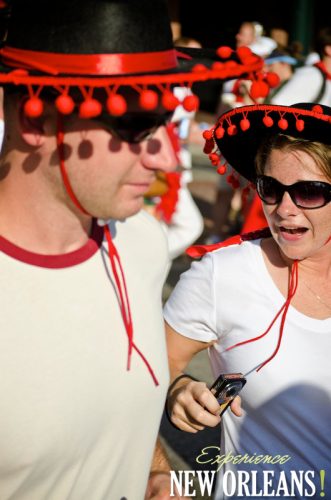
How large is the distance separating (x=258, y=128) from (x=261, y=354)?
805 millimetres

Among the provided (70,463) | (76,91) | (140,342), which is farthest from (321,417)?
(76,91)

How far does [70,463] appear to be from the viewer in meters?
1.92

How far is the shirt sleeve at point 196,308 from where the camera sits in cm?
272

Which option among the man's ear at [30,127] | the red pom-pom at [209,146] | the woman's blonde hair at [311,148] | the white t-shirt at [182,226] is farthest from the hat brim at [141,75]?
the white t-shirt at [182,226]

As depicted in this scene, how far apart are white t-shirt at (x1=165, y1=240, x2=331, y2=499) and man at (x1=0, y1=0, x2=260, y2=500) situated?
25.1 inches

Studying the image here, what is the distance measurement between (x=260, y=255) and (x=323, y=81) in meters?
3.42

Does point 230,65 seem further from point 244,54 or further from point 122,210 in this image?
point 122,210

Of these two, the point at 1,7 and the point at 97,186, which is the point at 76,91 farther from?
the point at 1,7

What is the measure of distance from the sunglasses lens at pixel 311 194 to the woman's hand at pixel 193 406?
2.35 ft

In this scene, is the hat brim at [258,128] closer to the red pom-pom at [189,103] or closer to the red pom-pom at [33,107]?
the red pom-pom at [189,103]

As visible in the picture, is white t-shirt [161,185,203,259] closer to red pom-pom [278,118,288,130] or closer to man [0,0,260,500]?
red pom-pom [278,118,288,130]

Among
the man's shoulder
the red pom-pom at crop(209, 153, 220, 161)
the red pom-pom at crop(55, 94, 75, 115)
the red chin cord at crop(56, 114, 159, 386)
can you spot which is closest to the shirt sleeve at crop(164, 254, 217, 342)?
the man's shoulder

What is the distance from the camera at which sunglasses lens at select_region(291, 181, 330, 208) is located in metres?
2.70

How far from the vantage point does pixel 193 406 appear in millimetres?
2408
